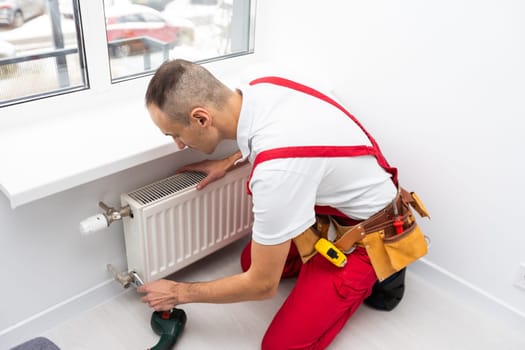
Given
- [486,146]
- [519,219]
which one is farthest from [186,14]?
[519,219]

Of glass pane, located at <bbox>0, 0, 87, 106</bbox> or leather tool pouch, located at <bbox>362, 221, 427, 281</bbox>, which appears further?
leather tool pouch, located at <bbox>362, 221, 427, 281</bbox>

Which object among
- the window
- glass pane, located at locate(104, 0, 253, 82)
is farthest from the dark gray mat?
glass pane, located at locate(104, 0, 253, 82)

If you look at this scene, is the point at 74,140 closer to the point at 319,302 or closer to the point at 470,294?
the point at 319,302

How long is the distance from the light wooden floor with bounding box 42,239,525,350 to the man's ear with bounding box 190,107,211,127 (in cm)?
72

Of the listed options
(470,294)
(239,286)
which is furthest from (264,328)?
(470,294)

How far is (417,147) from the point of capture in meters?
1.68

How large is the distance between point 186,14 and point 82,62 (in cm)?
44

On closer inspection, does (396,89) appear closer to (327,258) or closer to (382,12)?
(382,12)

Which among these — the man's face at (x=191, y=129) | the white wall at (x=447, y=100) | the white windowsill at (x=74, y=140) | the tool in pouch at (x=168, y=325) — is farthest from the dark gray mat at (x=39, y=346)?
the white wall at (x=447, y=100)

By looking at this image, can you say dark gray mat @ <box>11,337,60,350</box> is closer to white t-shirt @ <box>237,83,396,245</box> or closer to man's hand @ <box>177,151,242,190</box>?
white t-shirt @ <box>237,83,396,245</box>

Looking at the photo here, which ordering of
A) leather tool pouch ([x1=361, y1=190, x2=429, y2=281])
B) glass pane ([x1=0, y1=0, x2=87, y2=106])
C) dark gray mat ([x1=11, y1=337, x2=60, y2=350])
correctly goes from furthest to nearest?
leather tool pouch ([x1=361, y1=190, x2=429, y2=281])
glass pane ([x1=0, y1=0, x2=87, y2=106])
dark gray mat ([x1=11, y1=337, x2=60, y2=350])

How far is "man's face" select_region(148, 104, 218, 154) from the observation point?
1211 mm

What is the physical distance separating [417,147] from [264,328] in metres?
0.78

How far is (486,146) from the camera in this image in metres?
1.52
